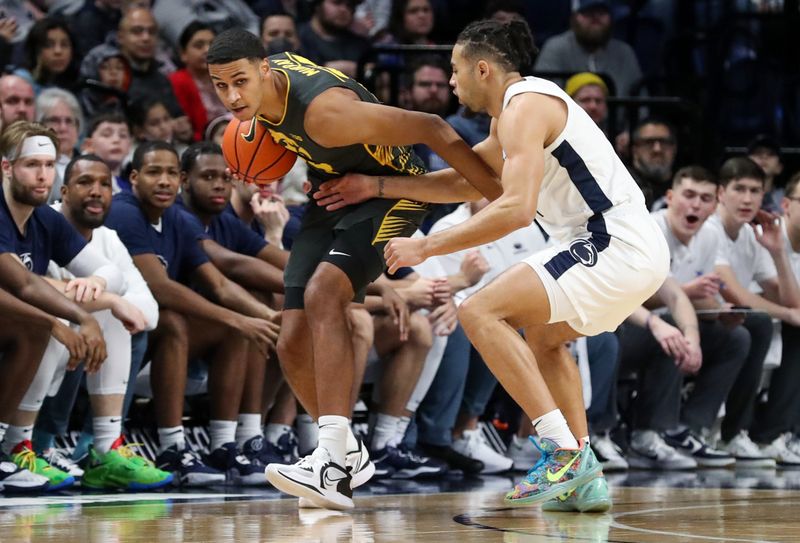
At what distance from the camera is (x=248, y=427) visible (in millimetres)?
6094

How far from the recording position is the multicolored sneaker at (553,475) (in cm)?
436

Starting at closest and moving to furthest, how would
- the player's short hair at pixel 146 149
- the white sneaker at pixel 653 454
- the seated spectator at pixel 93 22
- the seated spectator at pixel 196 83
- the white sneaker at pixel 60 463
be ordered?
the white sneaker at pixel 60 463
the player's short hair at pixel 146 149
the white sneaker at pixel 653 454
the seated spectator at pixel 196 83
the seated spectator at pixel 93 22

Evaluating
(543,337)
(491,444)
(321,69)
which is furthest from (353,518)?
(491,444)

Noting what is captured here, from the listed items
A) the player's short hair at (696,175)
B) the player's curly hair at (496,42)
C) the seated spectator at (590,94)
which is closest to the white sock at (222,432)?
the player's curly hair at (496,42)

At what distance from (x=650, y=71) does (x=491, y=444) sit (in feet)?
14.8

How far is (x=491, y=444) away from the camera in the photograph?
745 centimetres

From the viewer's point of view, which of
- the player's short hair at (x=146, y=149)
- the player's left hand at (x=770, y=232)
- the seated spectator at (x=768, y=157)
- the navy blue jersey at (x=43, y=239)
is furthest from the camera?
the seated spectator at (x=768, y=157)

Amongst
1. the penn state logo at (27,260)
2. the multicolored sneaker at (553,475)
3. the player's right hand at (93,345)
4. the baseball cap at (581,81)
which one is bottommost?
the multicolored sneaker at (553,475)

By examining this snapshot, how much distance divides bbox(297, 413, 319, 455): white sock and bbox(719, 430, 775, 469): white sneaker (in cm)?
257

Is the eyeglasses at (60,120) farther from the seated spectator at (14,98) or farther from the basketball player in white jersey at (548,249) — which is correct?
the basketball player in white jersey at (548,249)

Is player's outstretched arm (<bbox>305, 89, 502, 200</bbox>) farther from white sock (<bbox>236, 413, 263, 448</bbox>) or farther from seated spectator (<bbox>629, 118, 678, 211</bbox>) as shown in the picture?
seated spectator (<bbox>629, 118, 678, 211</bbox>)

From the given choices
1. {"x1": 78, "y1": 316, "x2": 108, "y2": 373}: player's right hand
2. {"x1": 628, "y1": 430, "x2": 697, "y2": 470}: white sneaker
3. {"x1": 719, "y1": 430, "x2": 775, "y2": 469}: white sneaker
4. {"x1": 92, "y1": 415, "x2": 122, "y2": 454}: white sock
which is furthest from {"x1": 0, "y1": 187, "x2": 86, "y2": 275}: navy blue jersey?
{"x1": 719, "y1": 430, "x2": 775, "y2": 469}: white sneaker

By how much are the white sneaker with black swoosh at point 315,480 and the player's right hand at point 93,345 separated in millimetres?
1169

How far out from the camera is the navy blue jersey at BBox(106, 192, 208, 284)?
20.0 ft
